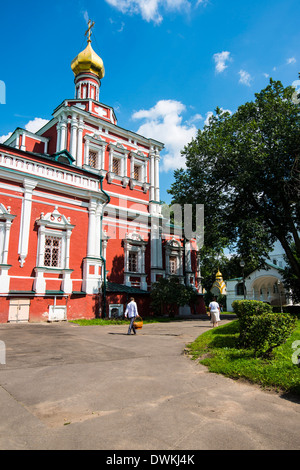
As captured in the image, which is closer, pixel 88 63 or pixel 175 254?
pixel 175 254

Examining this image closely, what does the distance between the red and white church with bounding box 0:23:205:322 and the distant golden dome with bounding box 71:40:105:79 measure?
0.09 metres

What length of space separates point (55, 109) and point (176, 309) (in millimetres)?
17908

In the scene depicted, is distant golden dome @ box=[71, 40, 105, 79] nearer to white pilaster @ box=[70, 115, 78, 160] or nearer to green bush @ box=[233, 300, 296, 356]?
white pilaster @ box=[70, 115, 78, 160]

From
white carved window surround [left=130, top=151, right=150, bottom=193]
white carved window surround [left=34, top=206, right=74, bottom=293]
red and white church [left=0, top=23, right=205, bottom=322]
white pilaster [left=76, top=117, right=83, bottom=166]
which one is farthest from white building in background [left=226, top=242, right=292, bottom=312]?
white carved window surround [left=34, top=206, right=74, bottom=293]

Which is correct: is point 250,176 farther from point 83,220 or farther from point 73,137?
point 73,137

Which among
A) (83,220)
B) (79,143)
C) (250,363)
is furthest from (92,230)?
(250,363)

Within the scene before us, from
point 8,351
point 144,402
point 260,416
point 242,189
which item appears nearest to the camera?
point 260,416

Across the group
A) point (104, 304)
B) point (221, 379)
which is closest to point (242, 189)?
point (104, 304)

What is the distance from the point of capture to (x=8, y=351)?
803 cm

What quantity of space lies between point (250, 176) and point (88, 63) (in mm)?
17936

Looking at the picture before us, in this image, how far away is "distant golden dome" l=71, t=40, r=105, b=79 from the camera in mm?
27562

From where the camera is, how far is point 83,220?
18.8 m
